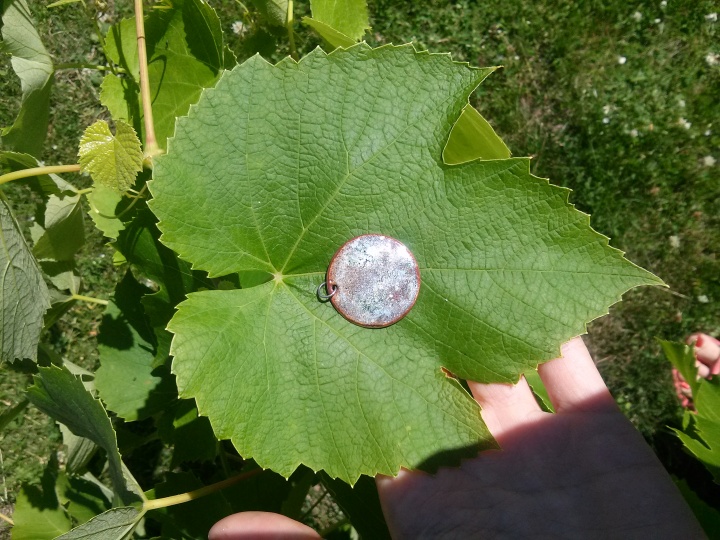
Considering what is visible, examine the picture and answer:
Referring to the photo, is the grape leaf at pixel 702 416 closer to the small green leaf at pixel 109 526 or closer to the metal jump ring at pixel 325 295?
the metal jump ring at pixel 325 295

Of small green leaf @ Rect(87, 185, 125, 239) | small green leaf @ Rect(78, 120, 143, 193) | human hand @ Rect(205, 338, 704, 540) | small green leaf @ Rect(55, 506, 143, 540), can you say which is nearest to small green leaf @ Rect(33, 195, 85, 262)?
small green leaf @ Rect(87, 185, 125, 239)

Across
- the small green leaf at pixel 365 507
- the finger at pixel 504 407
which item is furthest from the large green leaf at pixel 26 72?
the finger at pixel 504 407

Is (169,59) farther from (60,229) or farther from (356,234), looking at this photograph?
(356,234)

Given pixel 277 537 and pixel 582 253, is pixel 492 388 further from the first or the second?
pixel 277 537

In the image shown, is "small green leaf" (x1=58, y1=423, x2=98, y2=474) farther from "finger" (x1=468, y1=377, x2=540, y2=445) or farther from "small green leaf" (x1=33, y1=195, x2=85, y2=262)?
"finger" (x1=468, y1=377, x2=540, y2=445)

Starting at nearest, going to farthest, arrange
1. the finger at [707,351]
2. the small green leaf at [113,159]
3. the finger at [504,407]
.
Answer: the small green leaf at [113,159], the finger at [504,407], the finger at [707,351]

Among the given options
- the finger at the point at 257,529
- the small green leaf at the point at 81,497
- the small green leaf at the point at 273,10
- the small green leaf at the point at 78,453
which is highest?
the small green leaf at the point at 273,10

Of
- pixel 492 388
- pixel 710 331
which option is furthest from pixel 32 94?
pixel 710 331
